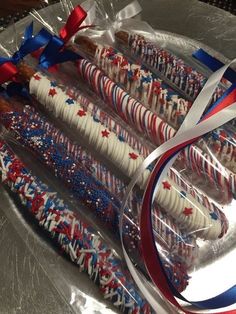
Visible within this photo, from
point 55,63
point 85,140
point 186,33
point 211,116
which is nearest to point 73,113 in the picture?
point 85,140

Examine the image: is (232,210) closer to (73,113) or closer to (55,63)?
(73,113)

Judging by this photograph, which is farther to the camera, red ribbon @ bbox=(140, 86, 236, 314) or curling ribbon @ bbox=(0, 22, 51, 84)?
curling ribbon @ bbox=(0, 22, 51, 84)

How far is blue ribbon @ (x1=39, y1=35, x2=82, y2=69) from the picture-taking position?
0.96m

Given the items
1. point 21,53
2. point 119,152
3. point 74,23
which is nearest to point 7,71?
point 21,53

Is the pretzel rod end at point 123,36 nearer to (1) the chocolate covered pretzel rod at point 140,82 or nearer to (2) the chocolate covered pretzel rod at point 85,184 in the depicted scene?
(1) the chocolate covered pretzel rod at point 140,82

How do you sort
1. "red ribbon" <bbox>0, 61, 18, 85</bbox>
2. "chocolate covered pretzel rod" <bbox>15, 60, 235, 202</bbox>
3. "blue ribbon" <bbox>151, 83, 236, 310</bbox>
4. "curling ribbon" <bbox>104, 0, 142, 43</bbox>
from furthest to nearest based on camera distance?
"curling ribbon" <bbox>104, 0, 142, 43</bbox>
"red ribbon" <bbox>0, 61, 18, 85</bbox>
"chocolate covered pretzel rod" <bbox>15, 60, 235, 202</bbox>
"blue ribbon" <bbox>151, 83, 236, 310</bbox>

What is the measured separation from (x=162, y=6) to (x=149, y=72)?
319 mm

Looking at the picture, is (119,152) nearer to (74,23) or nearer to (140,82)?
(140,82)

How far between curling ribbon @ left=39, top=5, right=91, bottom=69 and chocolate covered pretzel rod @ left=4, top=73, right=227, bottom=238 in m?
0.06

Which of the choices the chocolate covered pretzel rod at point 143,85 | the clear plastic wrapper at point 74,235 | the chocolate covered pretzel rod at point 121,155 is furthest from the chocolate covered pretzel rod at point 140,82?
the clear plastic wrapper at point 74,235

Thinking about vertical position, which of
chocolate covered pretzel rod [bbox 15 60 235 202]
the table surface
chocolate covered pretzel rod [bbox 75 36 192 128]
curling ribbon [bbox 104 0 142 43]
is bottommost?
the table surface

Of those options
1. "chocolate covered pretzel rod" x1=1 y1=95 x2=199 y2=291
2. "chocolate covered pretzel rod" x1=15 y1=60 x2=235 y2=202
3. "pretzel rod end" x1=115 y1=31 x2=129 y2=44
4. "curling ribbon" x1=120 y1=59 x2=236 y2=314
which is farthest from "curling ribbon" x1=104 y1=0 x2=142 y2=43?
"curling ribbon" x1=120 y1=59 x2=236 y2=314

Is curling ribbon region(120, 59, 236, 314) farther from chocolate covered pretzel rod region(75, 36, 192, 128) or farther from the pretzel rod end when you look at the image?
the pretzel rod end

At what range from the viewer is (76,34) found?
1015 millimetres
